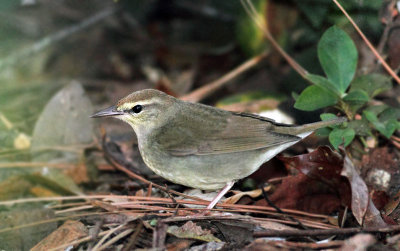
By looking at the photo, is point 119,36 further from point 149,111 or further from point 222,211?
point 222,211

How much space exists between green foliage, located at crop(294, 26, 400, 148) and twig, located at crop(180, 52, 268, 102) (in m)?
Answer: 2.08

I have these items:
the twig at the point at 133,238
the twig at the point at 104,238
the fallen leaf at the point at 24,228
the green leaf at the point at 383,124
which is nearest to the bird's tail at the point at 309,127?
the green leaf at the point at 383,124

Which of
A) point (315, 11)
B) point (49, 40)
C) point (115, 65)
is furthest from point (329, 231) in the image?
point (115, 65)

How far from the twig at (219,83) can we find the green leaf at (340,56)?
211cm

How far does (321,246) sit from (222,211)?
928 mm

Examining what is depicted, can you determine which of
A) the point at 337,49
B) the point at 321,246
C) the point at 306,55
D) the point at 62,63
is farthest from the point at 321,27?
the point at 62,63

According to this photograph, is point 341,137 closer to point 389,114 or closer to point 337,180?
point 337,180

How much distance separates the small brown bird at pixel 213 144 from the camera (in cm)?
408

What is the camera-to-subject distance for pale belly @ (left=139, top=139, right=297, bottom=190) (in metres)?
4.11

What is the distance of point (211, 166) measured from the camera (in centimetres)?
413

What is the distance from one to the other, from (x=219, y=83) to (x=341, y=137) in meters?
2.50

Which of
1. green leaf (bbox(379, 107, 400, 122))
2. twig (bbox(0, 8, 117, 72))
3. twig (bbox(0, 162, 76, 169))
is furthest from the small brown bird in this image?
twig (bbox(0, 8, 117, 72))

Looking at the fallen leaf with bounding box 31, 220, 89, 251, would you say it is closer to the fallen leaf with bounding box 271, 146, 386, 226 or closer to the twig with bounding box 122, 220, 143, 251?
the twig with bounding box 122, 220, 143, 251

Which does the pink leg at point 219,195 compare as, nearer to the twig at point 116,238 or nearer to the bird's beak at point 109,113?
the twig at point 116,238
